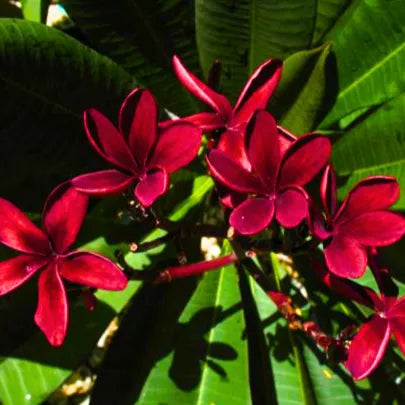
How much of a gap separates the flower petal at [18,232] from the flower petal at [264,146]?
227 mm

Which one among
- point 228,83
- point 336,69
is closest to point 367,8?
point 336,69

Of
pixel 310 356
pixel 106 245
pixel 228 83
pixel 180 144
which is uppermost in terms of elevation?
pixel 180 144

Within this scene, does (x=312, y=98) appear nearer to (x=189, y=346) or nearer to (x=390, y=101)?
(x=390, y=101)

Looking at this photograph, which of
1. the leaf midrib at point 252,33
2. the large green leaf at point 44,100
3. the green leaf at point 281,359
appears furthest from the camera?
the green leaf at point 281,359

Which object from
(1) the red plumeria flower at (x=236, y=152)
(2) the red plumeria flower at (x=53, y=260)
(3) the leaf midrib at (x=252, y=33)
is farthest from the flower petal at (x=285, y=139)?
(3) the leaf midrib at (x=252, y=33)

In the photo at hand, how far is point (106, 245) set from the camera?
1.16 meters

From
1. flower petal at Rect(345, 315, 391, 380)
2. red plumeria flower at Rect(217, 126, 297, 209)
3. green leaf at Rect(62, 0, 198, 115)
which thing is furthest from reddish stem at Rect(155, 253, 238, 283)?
green leaf at Rect(62, 0, 198, 115)

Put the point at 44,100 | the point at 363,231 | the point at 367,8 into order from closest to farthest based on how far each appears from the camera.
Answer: the point at 363,231 < the point at 44,100 < the point at 367,8

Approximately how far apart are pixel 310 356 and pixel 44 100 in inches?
23.1

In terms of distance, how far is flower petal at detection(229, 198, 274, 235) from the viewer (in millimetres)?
722

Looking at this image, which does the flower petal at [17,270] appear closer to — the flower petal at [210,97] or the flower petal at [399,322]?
the flower petal at [210,97]

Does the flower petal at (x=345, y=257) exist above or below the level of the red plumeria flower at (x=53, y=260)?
above

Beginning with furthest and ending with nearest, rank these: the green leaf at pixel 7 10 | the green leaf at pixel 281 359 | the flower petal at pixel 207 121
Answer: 1. the green leaf at pixel 7 10
2. the green leaf at pixel 281 359
3. the flower petal at pixel 207 121

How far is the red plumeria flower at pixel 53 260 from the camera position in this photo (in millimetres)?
735
